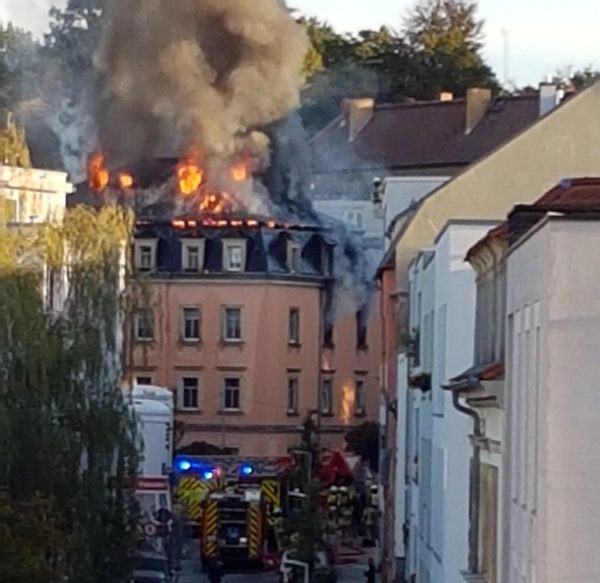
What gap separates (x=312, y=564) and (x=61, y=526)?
17971 mm

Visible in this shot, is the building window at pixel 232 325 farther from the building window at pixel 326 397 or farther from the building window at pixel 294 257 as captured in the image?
the building window at pixel 326 397

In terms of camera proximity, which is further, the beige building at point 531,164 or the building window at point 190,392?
the building window at point 190,392

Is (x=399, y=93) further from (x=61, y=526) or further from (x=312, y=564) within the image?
(x=61, y=526)

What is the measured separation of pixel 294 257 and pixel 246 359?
155 inches

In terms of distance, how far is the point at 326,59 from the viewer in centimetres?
11256

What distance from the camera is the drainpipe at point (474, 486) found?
31814 mm

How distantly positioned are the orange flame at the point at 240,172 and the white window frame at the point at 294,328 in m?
7.76

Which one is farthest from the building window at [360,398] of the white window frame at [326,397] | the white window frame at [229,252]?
the white window frame at [229,252]

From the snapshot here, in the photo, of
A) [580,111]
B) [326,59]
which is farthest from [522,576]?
[326,59]

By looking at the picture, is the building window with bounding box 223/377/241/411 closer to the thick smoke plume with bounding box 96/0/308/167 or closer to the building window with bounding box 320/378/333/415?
the building window with bounding box 320/378/333/415

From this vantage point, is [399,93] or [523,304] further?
[399,93]

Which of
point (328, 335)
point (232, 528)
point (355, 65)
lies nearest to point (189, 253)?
point (328, 335)

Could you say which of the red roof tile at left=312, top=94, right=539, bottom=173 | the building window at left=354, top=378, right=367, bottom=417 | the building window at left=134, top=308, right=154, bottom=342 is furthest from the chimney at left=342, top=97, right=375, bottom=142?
the building window at left=134, top=308, right=154, bottom=342

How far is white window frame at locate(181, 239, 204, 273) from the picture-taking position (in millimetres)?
88375
